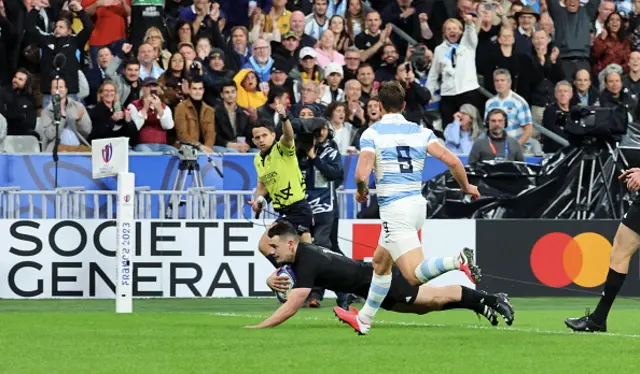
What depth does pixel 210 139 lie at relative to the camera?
72.6 ft

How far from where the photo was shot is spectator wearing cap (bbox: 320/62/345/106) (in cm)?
2339

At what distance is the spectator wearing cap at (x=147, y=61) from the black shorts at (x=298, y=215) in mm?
6288

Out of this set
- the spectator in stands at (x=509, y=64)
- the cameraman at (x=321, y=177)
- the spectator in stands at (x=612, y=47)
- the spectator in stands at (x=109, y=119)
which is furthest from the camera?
the spectator in stands at (x=612, y=47)

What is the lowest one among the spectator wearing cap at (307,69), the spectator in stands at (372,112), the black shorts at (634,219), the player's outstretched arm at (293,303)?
the player's outstretched arm at (293,303)

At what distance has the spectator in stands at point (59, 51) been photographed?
885 inches

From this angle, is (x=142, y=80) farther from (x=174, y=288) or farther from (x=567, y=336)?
(x=567, y=336)

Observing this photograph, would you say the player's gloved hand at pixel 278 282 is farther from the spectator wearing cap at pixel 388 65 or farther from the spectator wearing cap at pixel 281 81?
the spectator wearing cap at pixel 388 65

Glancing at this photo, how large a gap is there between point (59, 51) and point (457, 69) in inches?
244

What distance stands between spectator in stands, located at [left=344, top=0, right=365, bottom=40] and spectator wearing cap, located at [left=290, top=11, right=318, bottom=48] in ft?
3.40

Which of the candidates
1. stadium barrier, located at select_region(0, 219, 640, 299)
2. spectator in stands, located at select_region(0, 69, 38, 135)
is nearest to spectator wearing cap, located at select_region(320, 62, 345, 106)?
stadium barrier, located at select_region(0, 219, 640, 299)

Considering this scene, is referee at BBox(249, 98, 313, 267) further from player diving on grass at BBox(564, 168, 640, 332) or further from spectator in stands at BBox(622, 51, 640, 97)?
spectator in stands at BBox(622, 51, 640, 97)

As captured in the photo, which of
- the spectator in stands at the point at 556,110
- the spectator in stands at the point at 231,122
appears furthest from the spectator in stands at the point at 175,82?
the spectator in stands at the point at 556,110

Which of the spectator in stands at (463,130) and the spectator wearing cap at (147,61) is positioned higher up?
the spectator wearing cap at (147,61)

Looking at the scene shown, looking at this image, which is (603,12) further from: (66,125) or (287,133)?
(287,133)
